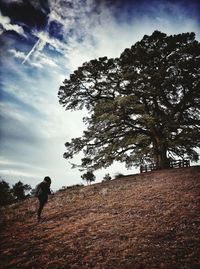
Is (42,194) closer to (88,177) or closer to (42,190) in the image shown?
(42,190)

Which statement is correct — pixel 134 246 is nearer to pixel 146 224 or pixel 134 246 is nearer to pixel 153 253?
pixel 153 253

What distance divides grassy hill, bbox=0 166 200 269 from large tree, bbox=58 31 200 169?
27.6 ft

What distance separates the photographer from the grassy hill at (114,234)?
20.8 ft

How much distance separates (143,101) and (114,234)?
1683cm

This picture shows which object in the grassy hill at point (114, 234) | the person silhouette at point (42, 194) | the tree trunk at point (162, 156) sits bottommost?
the grassy hill at point (114, 234)

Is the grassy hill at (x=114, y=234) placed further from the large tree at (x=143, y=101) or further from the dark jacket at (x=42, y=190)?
the large tree at (x=143, y=101)

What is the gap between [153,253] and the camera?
252 inches

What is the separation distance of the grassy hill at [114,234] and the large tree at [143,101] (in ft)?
27.6

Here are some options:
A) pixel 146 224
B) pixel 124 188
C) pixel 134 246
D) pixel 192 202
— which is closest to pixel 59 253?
pixel 134 246

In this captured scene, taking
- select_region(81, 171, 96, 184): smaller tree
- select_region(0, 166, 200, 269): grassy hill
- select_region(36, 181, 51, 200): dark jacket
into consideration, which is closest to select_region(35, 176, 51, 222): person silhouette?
select_region(36, 181, 51, 200): dark jacket

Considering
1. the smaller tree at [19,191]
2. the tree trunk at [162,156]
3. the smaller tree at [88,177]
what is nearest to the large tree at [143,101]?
the tree trunk at [162,156]

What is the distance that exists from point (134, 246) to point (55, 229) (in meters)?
4.20

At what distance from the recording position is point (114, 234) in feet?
26.9

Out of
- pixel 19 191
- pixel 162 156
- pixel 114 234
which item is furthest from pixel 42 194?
pixel 19 191
